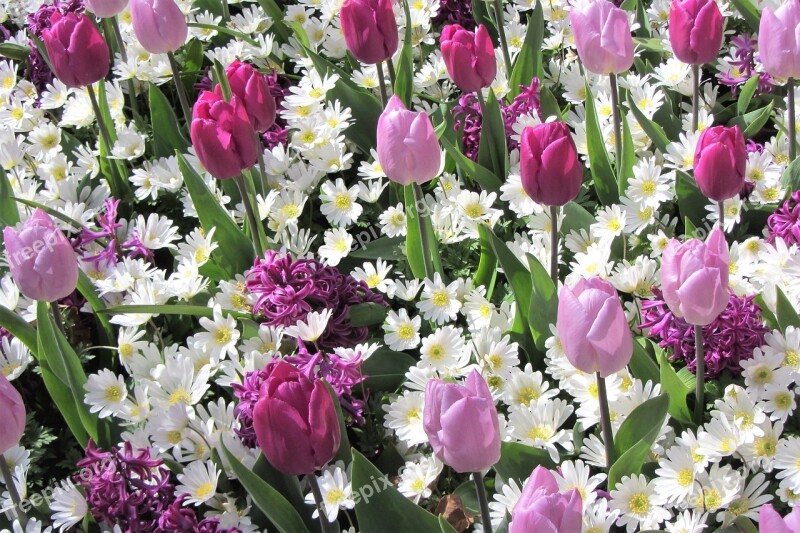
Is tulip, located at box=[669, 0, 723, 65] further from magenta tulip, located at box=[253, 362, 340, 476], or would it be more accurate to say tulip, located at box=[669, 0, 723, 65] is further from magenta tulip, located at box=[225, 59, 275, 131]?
magenta tulip, located at box=[253, 362, 340, 476]

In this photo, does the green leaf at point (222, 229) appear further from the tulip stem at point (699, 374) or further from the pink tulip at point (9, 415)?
the tulip stem at point (699, 374)

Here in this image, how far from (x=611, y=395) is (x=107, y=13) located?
1825mm

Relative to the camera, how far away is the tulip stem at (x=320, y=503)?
5.33 ft

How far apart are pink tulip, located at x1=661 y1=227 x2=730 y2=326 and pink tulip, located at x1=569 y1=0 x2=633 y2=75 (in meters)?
0.69

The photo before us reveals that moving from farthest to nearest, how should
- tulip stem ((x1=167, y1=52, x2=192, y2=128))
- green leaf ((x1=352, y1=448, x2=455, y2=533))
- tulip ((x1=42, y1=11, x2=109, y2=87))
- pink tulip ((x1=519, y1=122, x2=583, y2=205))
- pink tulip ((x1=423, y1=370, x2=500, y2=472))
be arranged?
1. tulip stem ((x1=167, y1=52, x2=192, y2=128))
2. tulip ((x1=42, y1=11, x2=109, y2=87))
3. pink tulip ((x1=519, y1=122, x2=583, y2=205))
4. green leaf ((x1=352, y1=448, x2=455, y2=533))
5. pink tulip ((x1=423, y1=370, x2=500, y2=472))

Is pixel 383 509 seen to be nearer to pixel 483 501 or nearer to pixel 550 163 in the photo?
pixel 483 501

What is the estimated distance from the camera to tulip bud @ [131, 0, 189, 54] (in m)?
2.43

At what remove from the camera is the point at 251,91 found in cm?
221

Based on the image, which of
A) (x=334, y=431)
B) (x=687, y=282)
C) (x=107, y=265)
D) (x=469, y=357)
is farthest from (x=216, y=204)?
(x=687, y=282)

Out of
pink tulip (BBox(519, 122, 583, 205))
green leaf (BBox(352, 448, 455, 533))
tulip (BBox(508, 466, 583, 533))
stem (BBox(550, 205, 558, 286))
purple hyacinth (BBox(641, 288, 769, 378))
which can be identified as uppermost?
pink tulip (BBox(519, 122, 583, 205))

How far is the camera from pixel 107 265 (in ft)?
7.81

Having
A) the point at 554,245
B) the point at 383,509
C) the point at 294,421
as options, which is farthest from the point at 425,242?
the point at 294,421

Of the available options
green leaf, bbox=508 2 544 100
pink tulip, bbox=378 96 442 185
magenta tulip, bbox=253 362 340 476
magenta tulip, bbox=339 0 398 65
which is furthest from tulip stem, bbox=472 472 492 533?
green leaf, bbox=508 2 544 100

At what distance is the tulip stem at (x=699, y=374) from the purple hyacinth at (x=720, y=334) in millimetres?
27
